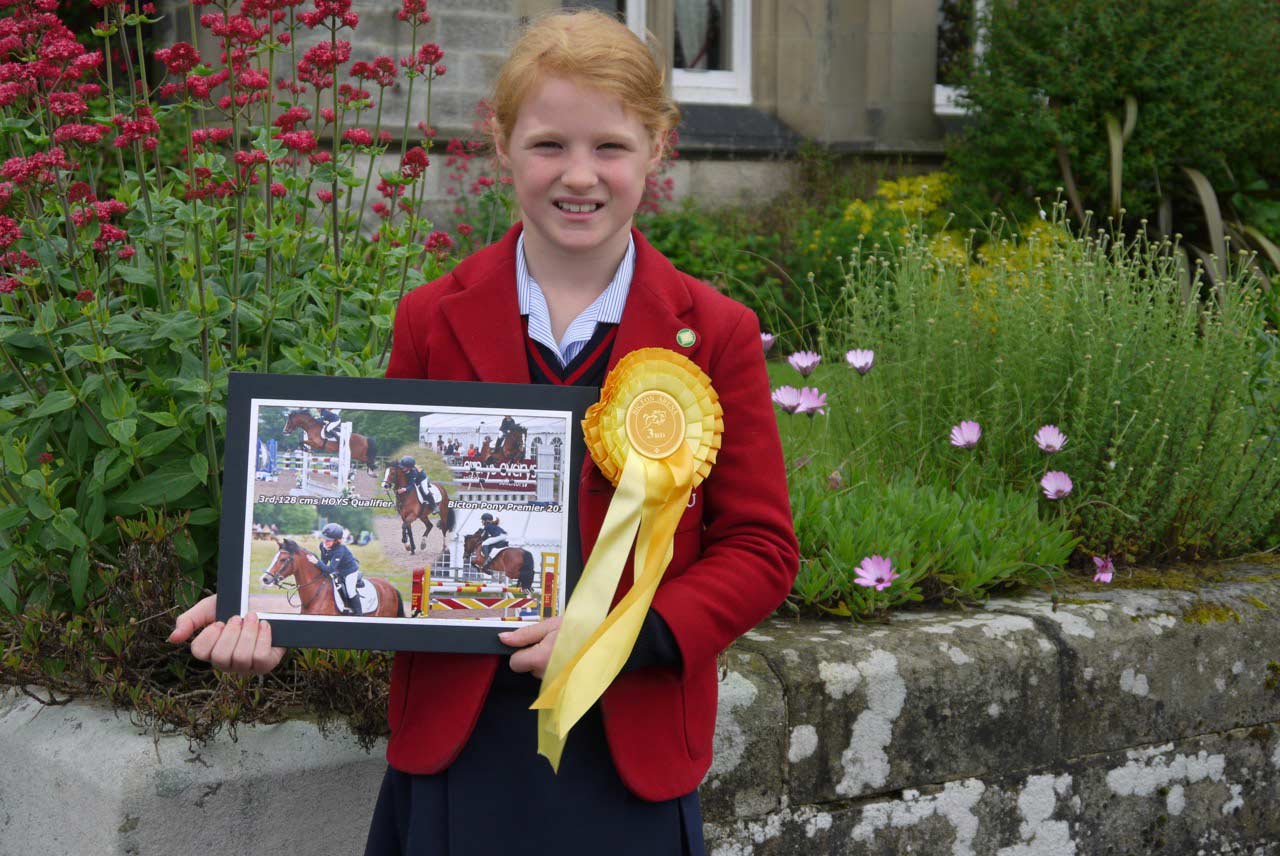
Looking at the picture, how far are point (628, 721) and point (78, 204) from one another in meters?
1.56

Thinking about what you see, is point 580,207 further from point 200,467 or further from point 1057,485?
point 1057,485

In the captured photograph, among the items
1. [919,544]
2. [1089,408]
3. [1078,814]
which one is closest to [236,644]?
[919,544]

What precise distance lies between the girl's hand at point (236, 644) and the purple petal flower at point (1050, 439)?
2.26 meters

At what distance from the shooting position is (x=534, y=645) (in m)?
1.61

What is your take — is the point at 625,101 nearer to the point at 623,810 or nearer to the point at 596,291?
the point at 596,291

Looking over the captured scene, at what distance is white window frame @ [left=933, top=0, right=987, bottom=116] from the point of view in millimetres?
9808

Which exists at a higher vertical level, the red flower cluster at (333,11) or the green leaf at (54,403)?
the red flower cluster at (333,11)

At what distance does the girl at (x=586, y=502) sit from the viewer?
1.62m

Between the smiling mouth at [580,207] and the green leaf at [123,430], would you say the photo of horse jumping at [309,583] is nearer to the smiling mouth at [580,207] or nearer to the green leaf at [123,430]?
the smiling mouth at [580,207]

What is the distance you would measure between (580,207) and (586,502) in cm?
36

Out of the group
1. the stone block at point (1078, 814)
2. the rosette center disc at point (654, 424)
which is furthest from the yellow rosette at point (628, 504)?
the stone block at point (1078, 814)

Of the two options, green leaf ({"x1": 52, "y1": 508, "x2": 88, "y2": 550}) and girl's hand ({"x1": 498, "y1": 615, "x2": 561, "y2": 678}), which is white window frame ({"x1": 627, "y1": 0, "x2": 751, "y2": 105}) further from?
girl's hand ({"x1": 498, "y1": 615, "x2": 561, "y2": 678})

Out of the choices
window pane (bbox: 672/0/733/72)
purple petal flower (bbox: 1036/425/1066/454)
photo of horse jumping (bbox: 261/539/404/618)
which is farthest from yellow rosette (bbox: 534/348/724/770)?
window pane (bbox: 672/0/733/72)

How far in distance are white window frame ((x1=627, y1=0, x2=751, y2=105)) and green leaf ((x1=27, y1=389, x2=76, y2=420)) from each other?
27.1 feet
